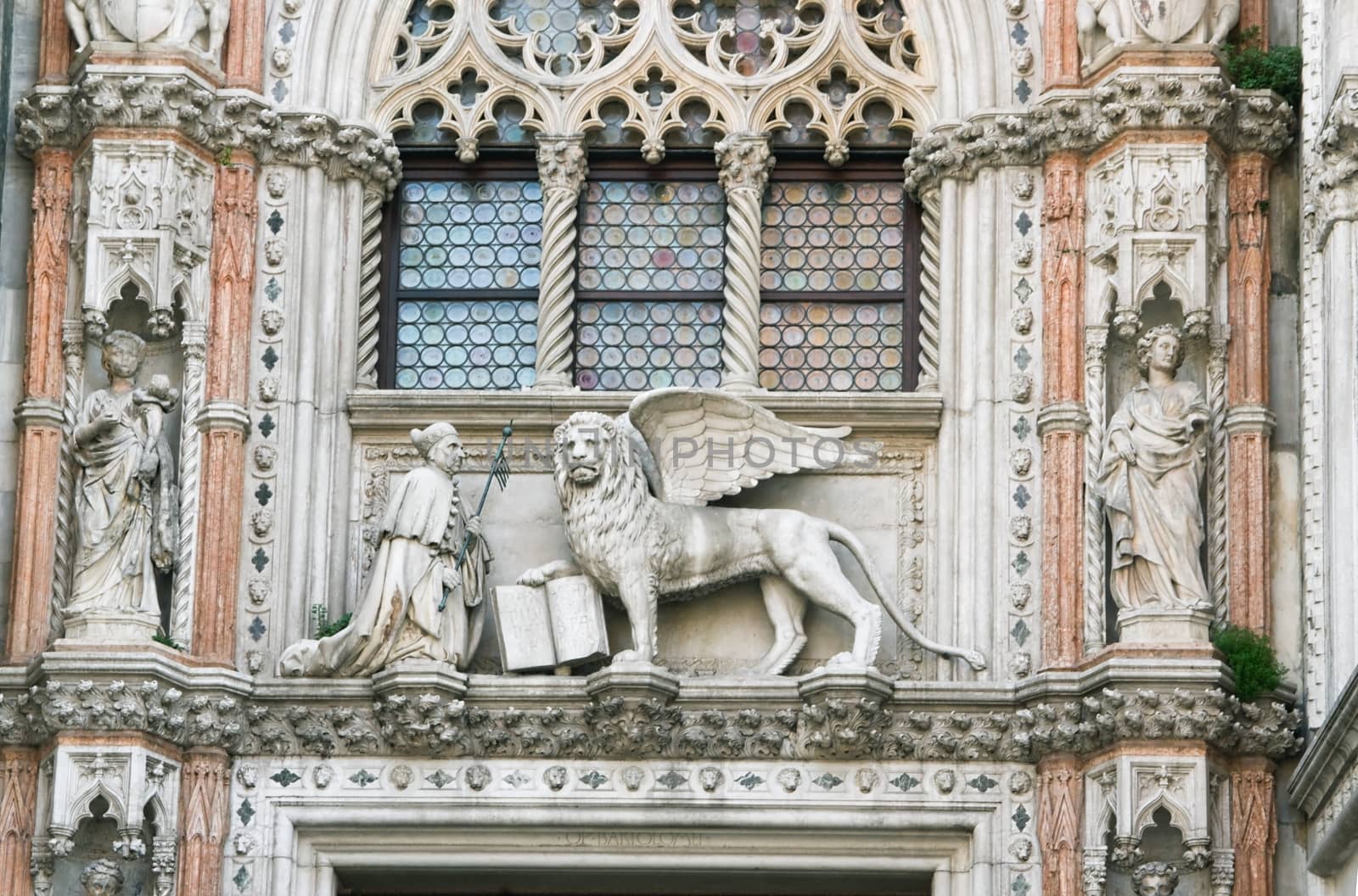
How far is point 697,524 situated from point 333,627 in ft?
7.60

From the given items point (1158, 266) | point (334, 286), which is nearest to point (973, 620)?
point (1158, 266)

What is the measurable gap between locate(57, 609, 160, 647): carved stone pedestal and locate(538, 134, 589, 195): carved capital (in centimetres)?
394

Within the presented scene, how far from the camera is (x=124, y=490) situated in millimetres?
23234

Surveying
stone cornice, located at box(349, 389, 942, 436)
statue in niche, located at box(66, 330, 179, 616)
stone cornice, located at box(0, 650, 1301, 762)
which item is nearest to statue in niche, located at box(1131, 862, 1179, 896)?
stone cornice, located at box(0, 650, 1301, 762)

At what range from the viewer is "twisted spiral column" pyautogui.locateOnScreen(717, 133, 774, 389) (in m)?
24.3

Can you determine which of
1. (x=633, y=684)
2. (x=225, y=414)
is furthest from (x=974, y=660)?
(x=225, y=414)

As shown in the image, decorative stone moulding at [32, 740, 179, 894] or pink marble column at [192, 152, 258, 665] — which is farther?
pink marble column at [192, 152, 258, 665]

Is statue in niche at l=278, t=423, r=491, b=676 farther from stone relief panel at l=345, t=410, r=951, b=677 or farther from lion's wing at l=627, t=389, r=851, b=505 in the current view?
lion's wing at l=627, t=389, r=851, b=505

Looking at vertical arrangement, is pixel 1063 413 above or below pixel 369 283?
below

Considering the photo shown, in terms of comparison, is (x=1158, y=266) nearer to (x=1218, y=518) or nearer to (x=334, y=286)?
(x=1218, y=518)

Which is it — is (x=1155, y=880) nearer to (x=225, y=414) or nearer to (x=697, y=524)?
(x=697, y=524)

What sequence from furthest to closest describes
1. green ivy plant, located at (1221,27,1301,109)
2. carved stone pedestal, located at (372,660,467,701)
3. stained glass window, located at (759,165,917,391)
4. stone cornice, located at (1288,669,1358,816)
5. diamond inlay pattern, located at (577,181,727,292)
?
diamond inlay pattern, located at (577,181,727,292), stained glass window, located at (759,165,917,391), green ivy plant, located at (1221,27,1301,109), carved stone pedestal, located at (372,660,467,701), stone cornice, located at (1288,669,1358,816)

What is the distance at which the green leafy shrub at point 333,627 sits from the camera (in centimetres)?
2334

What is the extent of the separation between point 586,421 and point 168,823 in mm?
3484
